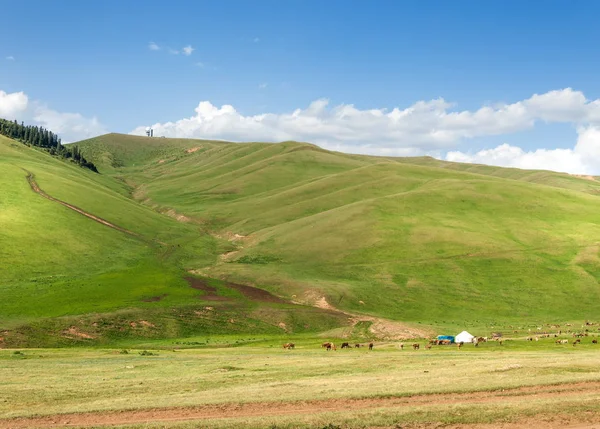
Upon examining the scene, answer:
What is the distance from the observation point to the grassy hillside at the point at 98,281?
87.4m

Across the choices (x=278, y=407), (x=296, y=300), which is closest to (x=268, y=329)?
(x=296, y=300)

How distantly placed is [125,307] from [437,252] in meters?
81.2

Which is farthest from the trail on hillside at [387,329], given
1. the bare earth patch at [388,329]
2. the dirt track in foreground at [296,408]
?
the dirt track in foreground at [296,408]

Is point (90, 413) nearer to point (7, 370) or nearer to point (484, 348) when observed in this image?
point (7, 370)

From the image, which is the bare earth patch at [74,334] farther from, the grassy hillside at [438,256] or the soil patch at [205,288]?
the grassy hillside at [438,256]

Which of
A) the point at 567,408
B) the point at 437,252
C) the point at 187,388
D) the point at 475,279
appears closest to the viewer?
the point at 567,408

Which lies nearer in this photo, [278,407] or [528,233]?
[278,407]

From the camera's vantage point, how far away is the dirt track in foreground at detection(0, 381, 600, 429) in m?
30.5

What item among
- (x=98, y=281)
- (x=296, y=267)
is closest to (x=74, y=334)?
(x=98, y=281)

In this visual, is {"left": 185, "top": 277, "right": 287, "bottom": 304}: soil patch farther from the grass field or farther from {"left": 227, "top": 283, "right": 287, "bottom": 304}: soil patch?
the grass field

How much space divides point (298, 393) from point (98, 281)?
3482 inches

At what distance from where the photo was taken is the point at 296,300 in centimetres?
11631

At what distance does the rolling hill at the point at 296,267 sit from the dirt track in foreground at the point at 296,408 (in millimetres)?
50746

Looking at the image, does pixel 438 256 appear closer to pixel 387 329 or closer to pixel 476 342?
pixel 387 329
